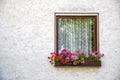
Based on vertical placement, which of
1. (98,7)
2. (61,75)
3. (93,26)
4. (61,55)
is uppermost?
(98,7)

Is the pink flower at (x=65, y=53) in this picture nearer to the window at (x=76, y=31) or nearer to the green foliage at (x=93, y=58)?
the window at (x=76, y=31)

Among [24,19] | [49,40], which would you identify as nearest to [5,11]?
[24,19]

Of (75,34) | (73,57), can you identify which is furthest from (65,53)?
(75,34)

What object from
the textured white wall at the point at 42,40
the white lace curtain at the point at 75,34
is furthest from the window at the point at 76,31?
the textured white wall at the point at 42,40

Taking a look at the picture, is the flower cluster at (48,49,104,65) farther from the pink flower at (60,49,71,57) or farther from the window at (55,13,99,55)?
the window at (55,13,99,55)

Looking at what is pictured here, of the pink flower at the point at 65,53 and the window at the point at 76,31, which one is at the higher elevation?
the window at the point at 76,31

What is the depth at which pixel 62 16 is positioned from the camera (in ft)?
27.5

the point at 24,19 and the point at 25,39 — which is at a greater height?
→ the point at 24,19

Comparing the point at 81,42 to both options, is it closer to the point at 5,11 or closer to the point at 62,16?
the point at 62,16

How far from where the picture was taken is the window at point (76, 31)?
27.5 ft

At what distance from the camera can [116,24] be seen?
8289 mm

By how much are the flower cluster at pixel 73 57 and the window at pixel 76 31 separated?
0.79ft

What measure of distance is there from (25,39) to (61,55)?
108 centimetres

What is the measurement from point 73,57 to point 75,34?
0.76 metres
